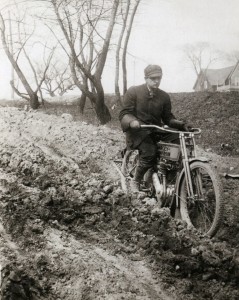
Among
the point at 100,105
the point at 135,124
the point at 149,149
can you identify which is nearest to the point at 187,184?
the point at 149,149

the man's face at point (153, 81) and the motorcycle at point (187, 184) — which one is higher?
the man's face at point (153, 81)

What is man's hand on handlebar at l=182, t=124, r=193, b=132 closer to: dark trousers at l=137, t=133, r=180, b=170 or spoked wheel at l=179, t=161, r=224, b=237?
dark trousers at l=137, t=133, r=180, b=170

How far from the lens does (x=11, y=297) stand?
2.67 meters

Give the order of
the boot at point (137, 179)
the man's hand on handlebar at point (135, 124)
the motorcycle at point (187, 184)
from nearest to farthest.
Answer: the motorcycle at point (187, 184) < the man's hand on handlebar at point (135, 124) < the boot at point (137, 179)

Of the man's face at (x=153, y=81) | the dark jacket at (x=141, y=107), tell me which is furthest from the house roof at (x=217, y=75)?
the man's face at (x=153, y=81)

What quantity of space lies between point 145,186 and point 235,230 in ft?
3.84

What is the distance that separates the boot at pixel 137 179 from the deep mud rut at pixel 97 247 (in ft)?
0.70

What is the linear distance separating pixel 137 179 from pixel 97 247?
4.73 feet

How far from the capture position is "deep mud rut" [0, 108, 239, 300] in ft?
9.70

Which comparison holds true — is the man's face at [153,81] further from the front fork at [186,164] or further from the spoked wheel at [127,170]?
the spoked wheel at [127,170]

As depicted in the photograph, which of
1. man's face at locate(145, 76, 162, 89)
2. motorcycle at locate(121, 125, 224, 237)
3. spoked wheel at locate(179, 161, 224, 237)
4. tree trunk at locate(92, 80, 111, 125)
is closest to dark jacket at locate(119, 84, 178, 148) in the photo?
man's face at locate(145, 76, 162, 89)

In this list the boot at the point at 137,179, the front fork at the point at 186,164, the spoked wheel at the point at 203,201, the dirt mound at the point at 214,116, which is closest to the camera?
the spoked wheel at the point at 203,201

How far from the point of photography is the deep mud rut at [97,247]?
2.96 m

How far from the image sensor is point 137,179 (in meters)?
4.89
